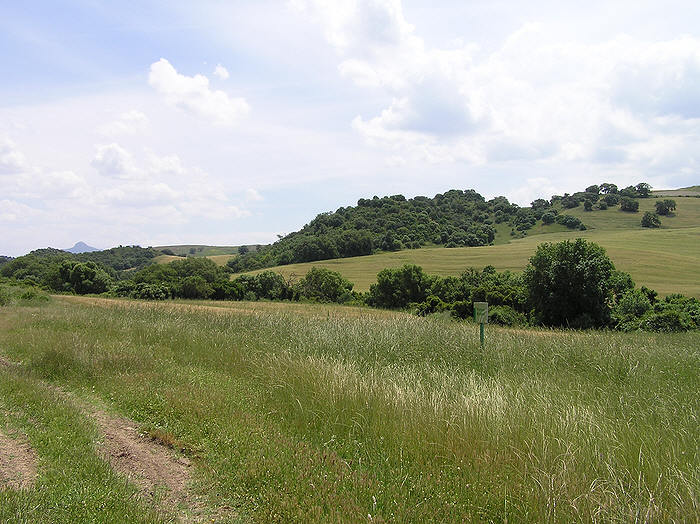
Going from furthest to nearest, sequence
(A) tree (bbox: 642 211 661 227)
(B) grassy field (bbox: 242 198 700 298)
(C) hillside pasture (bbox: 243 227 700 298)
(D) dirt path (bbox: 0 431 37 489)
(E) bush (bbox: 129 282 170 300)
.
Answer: (A) tree (bbox: 642 211 661 227) → (B) grassy field (bbox: 242 198 700 298) → (C) hillside pasture (bbox: 243 227 700 298) → (E) bush (bbox: 129 282 170 300) → (D) dirt path (bbox: 0 431 37 489)

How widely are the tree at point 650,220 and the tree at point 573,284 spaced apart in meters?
92.4

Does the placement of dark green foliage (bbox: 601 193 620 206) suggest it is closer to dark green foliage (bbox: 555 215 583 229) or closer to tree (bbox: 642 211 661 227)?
dark green foliage (bbox: 555 215 583 229)

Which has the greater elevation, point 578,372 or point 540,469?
point 540,469

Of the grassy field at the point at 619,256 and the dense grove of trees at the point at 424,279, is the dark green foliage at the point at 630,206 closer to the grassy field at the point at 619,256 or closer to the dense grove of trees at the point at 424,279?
the dense grove of trees at the point at 424,279

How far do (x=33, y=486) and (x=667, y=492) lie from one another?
5.61 meters

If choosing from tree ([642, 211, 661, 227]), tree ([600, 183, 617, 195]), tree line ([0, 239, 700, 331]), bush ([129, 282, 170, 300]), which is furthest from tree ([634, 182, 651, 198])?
bush ([129, 282, 170, 300])

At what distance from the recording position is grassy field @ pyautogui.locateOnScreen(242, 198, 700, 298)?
63.1 metres

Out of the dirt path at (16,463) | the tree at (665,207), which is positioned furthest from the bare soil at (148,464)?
the tree at (665,207)

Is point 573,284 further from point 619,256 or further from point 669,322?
point 619,256

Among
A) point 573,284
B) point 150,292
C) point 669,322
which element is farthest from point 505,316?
point 150,292

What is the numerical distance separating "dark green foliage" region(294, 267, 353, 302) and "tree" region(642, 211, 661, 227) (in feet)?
292

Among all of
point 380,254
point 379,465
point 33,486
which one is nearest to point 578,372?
point 379,465

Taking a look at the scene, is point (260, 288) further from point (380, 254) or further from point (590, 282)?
point (380, 254)

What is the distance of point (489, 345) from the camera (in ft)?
33.0
